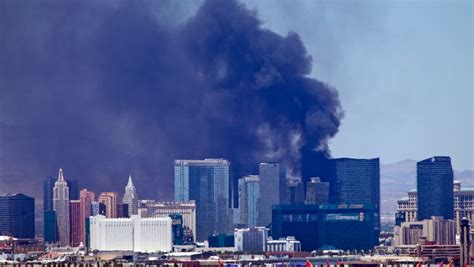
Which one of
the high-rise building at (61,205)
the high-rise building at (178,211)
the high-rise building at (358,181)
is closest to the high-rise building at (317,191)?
the high-rise building at (358,181)

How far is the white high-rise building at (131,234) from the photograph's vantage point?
75125 mm

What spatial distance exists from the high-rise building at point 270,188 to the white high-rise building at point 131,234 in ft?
16.7

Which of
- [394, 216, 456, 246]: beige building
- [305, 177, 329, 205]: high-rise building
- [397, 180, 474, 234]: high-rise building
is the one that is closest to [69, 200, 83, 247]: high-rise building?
[305, 177, 329, 205]: high-rise building

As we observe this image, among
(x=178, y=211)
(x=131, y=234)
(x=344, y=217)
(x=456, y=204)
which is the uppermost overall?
(x=456, y=204)

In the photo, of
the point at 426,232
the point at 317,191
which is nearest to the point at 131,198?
the point at 317,191

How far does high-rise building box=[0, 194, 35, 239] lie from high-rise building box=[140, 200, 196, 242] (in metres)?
4.11

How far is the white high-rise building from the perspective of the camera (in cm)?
7512

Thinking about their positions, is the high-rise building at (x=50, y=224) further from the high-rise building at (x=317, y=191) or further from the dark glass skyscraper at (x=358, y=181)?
the dark glass skyscraper at (x=358, y=181)

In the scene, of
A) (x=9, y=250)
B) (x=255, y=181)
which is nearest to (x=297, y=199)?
(x=255, y=181)

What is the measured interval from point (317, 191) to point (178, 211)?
4.56 meters

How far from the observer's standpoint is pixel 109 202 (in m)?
A: 81.2

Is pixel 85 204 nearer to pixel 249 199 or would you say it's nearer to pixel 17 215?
pixel 17 215

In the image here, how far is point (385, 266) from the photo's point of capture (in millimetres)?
63281

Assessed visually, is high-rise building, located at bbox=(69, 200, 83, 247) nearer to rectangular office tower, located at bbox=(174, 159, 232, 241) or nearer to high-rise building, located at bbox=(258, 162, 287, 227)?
rectangular office tower, located at bbox=(174, 159, 232, 241)
